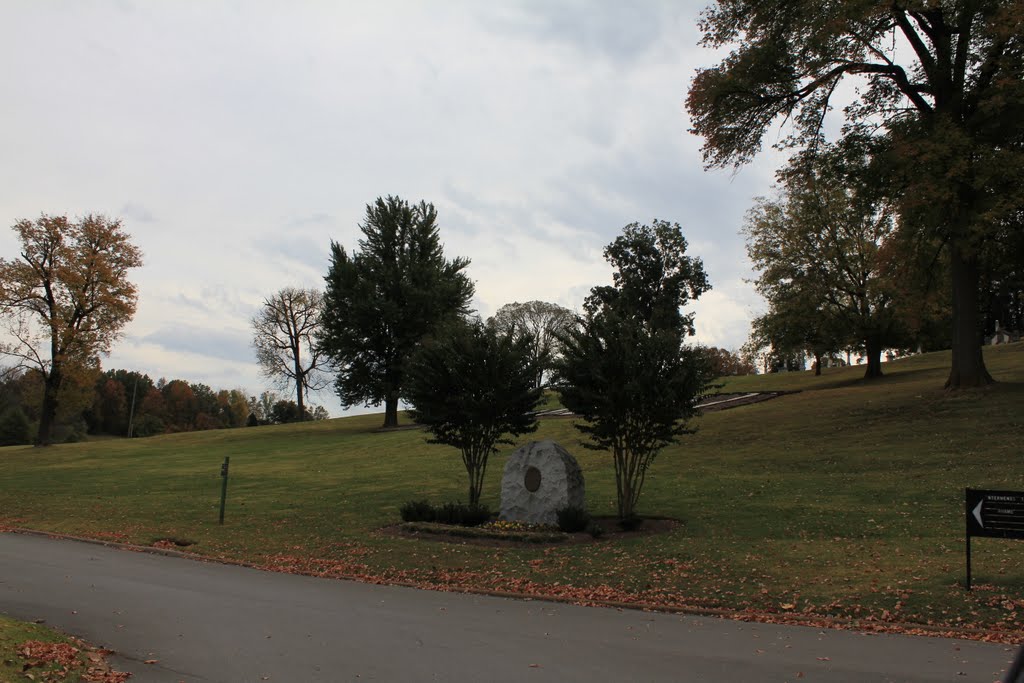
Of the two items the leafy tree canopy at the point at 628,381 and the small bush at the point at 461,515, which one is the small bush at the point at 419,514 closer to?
the small bush at the point at 461,515

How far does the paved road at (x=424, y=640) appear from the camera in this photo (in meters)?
7.44

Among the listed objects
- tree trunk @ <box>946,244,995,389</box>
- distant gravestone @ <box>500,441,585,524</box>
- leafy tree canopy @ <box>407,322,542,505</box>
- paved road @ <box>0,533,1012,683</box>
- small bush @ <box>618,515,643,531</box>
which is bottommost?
paved road @ <box>0,533,1012,683</box>

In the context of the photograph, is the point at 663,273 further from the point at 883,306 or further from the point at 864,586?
the point at 864,586

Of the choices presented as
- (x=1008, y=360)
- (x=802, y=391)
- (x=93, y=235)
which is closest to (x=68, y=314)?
(x=93, y=235)

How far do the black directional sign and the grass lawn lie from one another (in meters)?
0.76

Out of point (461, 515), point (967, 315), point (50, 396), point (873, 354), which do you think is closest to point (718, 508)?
point (461, 515)

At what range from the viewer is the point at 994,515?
11.1 m

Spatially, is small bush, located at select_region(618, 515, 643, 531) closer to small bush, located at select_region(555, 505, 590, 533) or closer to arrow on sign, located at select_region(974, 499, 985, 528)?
small bush, located at select_region(555, 505, 590, 533)

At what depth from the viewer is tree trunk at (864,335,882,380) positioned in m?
A: 43.6

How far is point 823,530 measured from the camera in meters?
15.8

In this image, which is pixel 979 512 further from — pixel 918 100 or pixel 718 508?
pixel 918 100

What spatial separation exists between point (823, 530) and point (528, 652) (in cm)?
968

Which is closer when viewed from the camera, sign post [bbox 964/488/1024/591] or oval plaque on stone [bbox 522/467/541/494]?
sign post [bbox 964/488/1024/591]

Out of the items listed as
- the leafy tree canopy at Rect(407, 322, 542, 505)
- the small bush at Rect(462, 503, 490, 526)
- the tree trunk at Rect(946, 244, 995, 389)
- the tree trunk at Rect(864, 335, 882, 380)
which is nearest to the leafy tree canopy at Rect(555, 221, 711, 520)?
the leafy tree canopy at Rect(407, 322, 542, 505)
